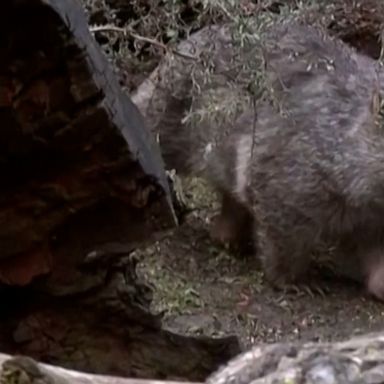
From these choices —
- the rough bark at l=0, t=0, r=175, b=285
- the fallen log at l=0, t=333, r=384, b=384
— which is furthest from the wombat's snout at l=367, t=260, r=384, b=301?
the fallen log at l=0, t=333, r=384, b=384

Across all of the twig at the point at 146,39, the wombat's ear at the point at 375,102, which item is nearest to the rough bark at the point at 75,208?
the twig at the point at 146,39

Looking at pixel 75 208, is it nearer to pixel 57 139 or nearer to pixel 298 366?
pixel 57 139

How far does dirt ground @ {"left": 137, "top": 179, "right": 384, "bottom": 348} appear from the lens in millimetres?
3781

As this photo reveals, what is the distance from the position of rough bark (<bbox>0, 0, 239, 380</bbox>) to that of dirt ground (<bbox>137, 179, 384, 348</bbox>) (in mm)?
715

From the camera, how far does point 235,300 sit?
4.03 meters

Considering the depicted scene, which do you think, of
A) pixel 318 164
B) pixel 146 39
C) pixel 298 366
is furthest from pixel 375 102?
pixel 298 366

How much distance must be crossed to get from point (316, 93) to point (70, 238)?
1736 millimetres

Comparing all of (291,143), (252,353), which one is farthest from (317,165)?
(252,353)

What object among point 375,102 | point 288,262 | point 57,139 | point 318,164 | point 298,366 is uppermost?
point 57,139

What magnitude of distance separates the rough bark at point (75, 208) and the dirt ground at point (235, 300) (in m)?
0.72

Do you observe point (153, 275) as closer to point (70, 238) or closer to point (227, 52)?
point (227, 52)

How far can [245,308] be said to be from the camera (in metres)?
3.99

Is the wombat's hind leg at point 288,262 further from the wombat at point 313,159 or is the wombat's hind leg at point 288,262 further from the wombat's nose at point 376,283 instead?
the wombat's nose at point 376,283

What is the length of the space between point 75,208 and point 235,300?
1514 mm
